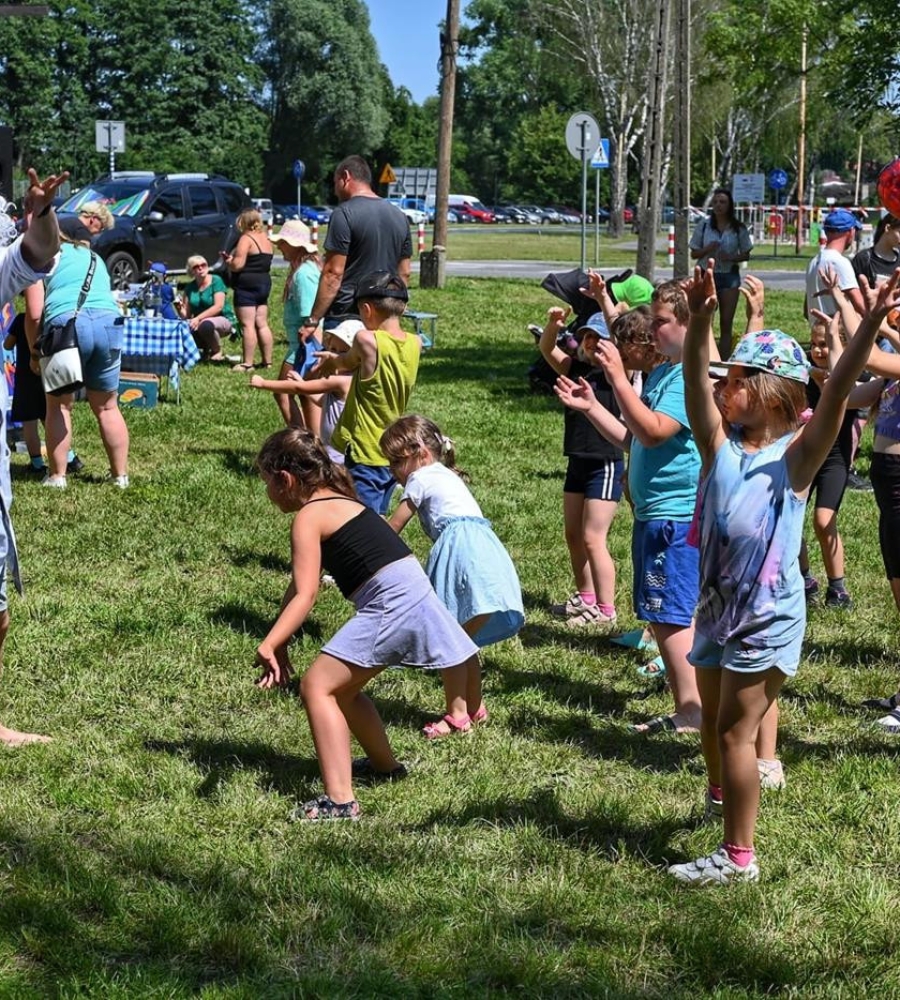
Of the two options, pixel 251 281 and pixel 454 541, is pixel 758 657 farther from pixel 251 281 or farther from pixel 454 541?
pixel 251 281

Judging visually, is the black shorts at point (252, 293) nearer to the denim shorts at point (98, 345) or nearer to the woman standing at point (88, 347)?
the woman standing at point (88, 347)

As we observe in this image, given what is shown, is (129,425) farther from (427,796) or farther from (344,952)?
(344,952)

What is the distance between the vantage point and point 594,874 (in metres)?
4.39

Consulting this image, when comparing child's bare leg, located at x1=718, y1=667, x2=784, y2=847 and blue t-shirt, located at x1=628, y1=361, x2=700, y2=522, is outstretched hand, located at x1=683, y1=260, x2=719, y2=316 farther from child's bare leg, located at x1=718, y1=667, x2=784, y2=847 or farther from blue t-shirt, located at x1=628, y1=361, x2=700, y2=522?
blue t-shirt, located at x1=628, y1=361, x2=700, y2=522

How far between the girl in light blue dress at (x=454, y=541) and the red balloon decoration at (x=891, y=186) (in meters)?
2.22

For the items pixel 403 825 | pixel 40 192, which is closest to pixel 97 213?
pixel 40 192

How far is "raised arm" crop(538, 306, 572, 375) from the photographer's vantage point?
633cm

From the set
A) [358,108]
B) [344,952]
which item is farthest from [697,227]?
[358,108]

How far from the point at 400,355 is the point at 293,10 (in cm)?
8082

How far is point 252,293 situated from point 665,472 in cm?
1051

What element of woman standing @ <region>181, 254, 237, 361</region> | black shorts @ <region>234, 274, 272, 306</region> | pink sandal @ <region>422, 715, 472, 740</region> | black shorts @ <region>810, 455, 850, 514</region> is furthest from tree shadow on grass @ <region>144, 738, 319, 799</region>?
woman standing @ <region>181, 254, 237, 361</region>

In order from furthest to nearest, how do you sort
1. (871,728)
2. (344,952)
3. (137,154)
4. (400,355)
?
(137,154)
(400,355)
(871,728)
(344,952)

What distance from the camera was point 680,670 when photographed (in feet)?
18.7

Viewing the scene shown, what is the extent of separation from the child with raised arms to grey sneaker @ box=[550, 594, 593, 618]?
314 cm
